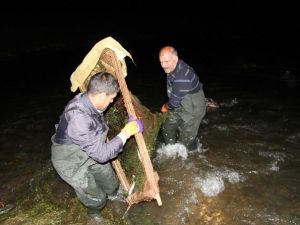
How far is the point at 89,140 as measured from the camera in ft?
15.3

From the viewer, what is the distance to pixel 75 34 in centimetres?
2650

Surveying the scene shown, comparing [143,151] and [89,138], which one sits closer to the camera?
[89,138]

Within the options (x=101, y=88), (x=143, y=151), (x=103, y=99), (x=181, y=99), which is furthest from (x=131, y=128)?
(x=181, y=99)

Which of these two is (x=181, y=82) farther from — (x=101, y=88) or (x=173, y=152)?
(x=101, y=88)

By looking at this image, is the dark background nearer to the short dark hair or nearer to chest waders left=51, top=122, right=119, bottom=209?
chest waders left=51, top=122, right=119, bottom=209

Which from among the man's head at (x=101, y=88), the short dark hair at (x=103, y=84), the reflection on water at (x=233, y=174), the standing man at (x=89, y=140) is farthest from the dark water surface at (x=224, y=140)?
the short dark hair at (x=103, y=84)

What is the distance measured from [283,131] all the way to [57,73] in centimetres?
1150

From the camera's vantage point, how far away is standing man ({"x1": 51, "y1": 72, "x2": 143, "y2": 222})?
4.67 metres

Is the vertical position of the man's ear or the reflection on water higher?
the man's ear

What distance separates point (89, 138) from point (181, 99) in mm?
3040

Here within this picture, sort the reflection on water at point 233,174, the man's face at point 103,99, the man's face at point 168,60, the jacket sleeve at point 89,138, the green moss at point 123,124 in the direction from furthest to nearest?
the green moss at point 123,124
the man's face at point 168,60
the reflection on water at point 233,174
the man's face at point 103,99
the jacket sleeve at point 89,138

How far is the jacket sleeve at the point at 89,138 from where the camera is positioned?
4.62 meters

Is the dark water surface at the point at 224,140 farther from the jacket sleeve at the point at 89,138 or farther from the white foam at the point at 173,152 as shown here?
the jacket sleeve at the point at 89,138

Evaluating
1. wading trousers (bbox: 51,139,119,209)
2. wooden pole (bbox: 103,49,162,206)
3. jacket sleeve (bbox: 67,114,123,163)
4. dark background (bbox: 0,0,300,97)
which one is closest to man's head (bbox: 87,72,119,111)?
jacket sleeve (bbox: 67,114,123,163)
